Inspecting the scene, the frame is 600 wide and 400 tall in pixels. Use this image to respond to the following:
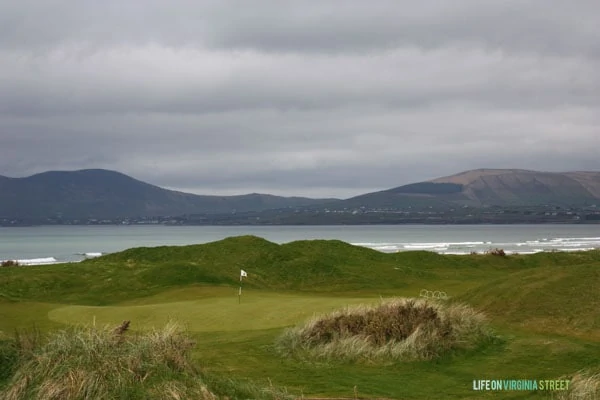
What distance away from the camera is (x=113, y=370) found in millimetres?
13422

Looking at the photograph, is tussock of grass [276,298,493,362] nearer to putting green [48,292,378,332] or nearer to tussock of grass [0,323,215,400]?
putting green [48,292,378,332]

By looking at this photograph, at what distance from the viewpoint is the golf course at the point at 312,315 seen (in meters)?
16.2

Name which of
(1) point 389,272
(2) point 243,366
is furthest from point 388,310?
(1) point 389,272

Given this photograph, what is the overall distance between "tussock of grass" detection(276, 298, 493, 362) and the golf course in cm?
21

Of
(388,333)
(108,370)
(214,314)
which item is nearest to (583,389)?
(388,333)

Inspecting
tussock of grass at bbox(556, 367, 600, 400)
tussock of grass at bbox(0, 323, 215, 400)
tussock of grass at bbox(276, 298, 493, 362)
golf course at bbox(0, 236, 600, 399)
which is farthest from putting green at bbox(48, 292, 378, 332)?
tussock of grass at bbox(556, 367, 600, 400)

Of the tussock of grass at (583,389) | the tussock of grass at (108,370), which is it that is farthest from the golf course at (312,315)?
the tussock of grass at (108,370)

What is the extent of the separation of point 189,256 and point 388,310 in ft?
122

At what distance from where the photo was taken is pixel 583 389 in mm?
13906

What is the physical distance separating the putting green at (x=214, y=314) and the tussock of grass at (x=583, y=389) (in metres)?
12.8

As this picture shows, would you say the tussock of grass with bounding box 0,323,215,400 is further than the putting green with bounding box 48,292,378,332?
No

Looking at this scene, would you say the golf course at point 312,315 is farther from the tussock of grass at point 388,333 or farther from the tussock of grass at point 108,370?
the tussock of grass at point 108,370

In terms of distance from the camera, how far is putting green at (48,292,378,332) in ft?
87.2

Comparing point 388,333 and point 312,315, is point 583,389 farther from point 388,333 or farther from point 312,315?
point 312,315
